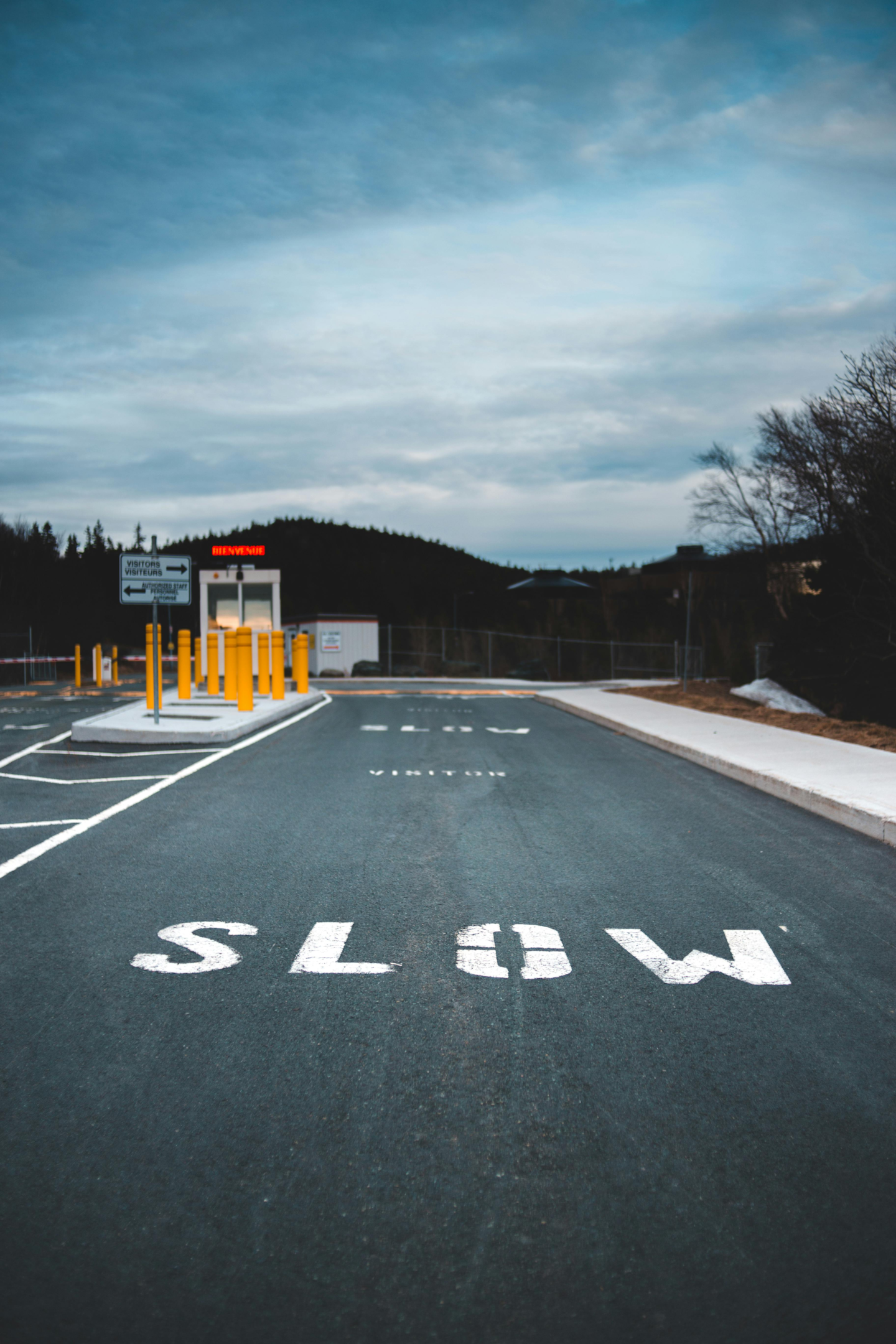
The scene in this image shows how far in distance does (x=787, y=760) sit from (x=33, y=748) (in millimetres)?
9444

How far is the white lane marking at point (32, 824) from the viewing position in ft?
25.8

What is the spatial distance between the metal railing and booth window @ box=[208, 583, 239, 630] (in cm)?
1211

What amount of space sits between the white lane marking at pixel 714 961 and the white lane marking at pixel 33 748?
28.4 feet

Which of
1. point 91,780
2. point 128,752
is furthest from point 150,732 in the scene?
point 91,780

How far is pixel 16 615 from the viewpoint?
48531 mm

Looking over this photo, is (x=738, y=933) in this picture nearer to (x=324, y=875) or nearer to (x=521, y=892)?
(x=521, y=892)

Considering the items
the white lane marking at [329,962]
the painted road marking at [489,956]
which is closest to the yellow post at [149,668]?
the painted road marking at [489,956]

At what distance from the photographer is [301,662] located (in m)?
24.0

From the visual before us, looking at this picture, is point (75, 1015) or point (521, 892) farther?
point (521, 892)

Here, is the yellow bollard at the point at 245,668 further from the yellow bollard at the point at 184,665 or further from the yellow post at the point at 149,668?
the yellow bollard at the point at 184,665

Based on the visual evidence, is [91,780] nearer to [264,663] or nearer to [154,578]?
[154,578]

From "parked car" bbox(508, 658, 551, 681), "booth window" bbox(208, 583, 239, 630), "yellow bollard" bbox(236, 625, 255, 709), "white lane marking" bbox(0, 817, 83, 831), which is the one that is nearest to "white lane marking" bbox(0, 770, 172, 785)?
"white lane marking" bbox(0, 817, 83, 831)

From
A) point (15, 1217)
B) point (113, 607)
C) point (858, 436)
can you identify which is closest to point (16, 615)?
point (113, 607)

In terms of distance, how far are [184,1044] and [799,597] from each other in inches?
1239
